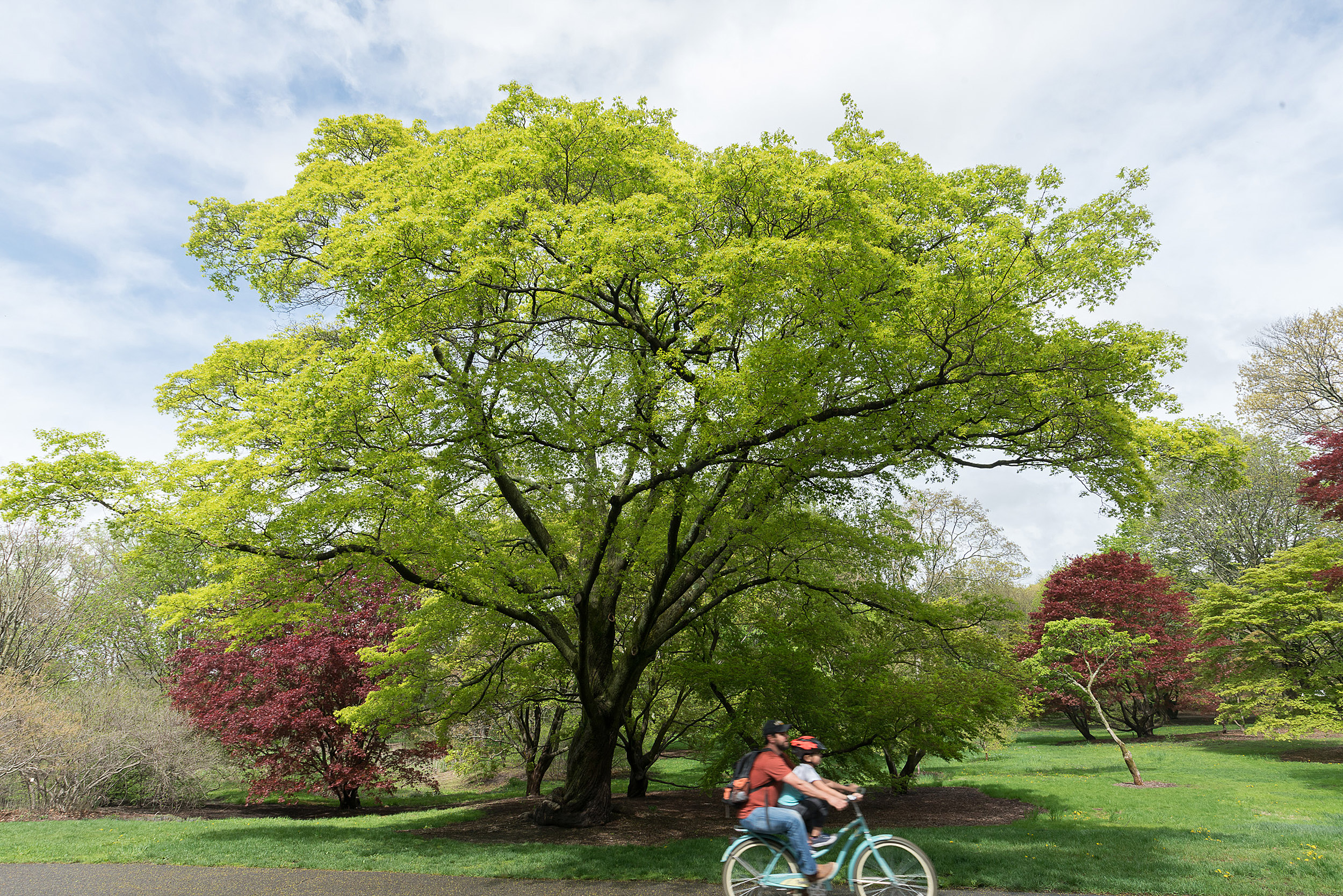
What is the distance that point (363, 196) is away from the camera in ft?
38.3

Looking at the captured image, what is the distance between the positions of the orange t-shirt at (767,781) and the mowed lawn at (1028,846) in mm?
3055

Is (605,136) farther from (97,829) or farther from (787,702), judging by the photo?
(97,829)

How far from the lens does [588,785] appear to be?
1300cm

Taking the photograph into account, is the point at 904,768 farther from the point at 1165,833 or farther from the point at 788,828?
the point at 788,828

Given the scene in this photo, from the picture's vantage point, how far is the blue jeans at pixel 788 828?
17.4ft

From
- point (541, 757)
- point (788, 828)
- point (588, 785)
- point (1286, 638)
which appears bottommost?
point (541, 757)

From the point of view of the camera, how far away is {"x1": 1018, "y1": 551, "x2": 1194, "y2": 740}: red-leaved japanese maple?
27.5 m

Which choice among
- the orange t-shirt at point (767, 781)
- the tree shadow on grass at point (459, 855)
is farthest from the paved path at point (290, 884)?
the orange t-shirt at point (767, 781)

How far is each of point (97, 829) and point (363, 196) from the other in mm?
12155

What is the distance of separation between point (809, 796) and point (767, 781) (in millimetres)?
339

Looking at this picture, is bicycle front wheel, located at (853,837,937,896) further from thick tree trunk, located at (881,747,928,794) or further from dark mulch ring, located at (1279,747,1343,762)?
dark mulch ring, located at (1279,747,1343,762)

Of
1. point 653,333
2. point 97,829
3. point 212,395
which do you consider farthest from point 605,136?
point 97,829

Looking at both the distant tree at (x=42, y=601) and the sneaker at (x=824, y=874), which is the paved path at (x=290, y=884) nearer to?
the sneaker at (x=824, y=874)

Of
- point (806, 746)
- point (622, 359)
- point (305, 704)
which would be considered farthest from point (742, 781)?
point (305, 704)
